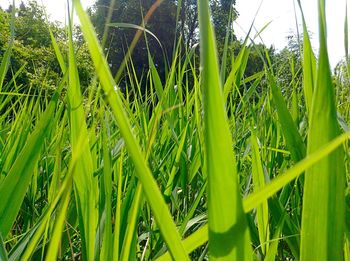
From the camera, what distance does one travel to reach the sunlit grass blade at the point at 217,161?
18 cm

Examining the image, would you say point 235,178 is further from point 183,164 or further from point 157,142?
point 157,142

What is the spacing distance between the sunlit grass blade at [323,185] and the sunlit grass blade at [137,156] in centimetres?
6

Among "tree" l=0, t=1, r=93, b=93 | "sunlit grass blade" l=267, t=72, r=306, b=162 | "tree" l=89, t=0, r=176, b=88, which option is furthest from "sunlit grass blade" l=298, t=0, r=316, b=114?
"tree" l=0, t=1, r=93, b=93

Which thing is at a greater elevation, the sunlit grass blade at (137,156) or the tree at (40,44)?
the tree at (40,44)

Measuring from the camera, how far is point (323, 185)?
8.5 inches

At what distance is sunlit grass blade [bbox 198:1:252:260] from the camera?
18cm

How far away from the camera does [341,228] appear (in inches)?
8.8

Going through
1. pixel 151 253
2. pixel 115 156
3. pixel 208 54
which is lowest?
pixel 151 253

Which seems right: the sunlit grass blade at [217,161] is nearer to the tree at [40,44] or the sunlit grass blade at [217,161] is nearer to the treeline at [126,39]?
the treeline at [126,39]

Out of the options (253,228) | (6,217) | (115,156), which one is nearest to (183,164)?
(115,156)

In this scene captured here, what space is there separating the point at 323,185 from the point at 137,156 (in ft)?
0.29

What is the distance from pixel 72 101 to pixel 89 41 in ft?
0.71

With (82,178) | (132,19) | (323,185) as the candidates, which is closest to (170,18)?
(132,19)

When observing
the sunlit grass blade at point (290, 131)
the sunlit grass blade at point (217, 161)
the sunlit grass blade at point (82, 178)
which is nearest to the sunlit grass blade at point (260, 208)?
the sunlit grass blade at point (290, 131)
